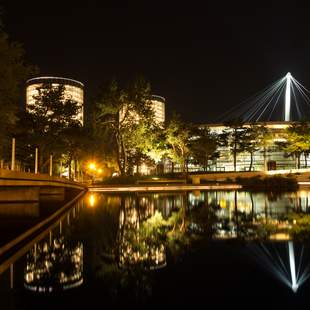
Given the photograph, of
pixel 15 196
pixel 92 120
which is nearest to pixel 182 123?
pixel 92 120

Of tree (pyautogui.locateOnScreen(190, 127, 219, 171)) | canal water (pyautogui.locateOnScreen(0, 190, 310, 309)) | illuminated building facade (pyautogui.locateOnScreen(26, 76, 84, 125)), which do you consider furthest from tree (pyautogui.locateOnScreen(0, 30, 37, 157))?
illuminated building facade (pyautogui.locateOnScreen(26, 76, 84, 125))

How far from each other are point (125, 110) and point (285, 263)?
3497 centimetres

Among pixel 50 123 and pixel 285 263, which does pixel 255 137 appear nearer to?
pixel 50 123

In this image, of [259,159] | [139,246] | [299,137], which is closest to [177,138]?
[299,137]

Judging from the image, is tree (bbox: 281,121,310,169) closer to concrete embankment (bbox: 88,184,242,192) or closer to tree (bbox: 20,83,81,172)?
concrete embankment (bbox: 88,184,242,192)

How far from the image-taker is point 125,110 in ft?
134

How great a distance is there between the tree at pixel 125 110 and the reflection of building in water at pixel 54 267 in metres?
31.5

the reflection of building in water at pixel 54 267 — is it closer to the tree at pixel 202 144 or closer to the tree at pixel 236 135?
the tree at pixel 202 144

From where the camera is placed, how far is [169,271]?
636cm

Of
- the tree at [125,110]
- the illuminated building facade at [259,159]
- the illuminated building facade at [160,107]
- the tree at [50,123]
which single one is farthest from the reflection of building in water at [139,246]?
Result: the illuminated building facade at [160,107]

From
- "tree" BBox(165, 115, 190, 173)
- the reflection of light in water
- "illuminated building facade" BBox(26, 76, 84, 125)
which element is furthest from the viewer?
"illuminated building facade" BBox(26, 76, 84, 125)

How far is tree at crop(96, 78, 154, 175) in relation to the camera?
39.6m

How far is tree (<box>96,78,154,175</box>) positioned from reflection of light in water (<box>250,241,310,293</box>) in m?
32.5

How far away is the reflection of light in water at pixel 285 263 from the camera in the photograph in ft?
19.5
